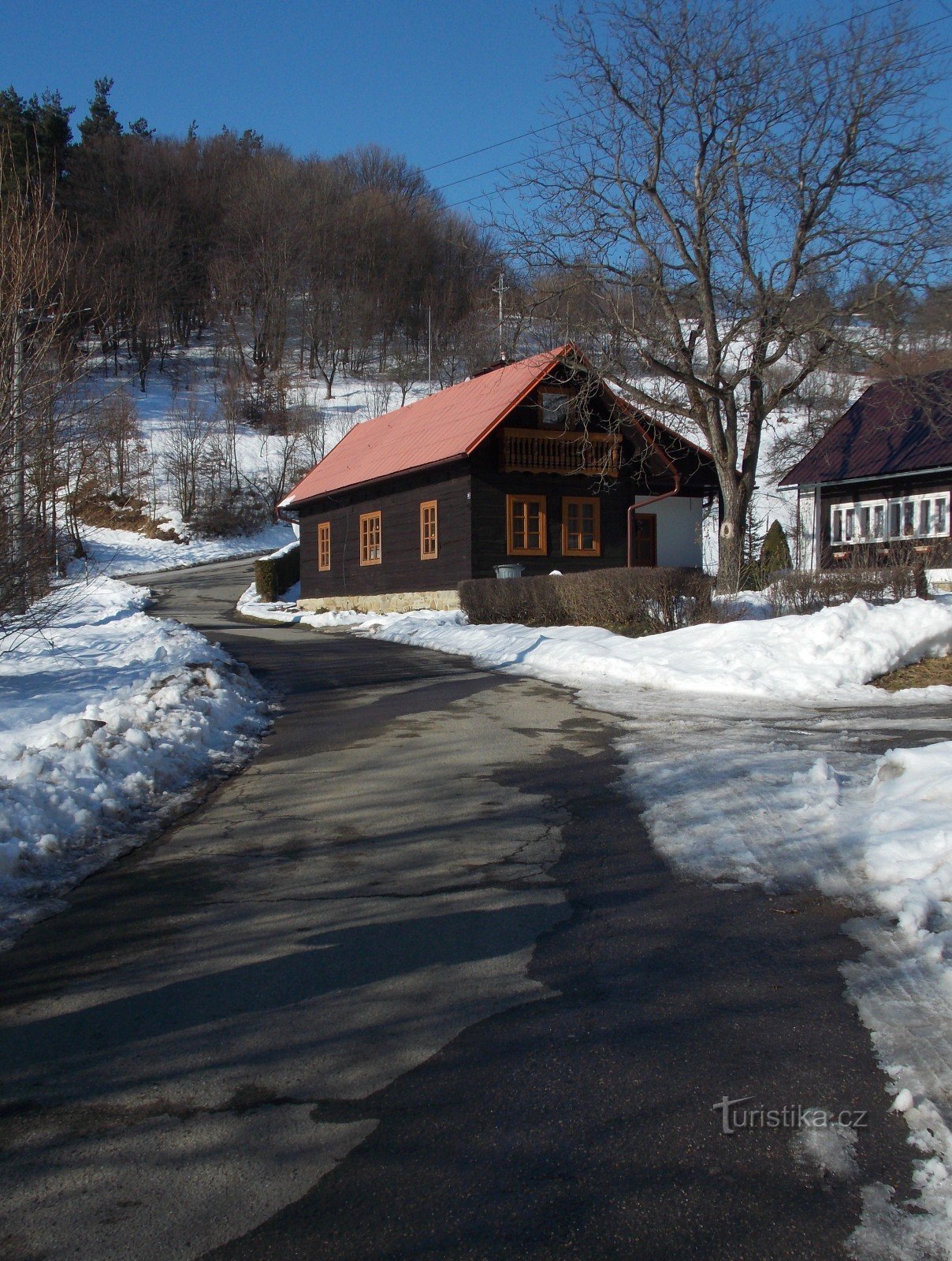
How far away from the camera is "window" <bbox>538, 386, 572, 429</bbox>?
26484mm

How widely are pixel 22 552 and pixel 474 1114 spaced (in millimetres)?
9791

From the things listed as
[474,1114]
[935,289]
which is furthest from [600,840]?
[935,289]

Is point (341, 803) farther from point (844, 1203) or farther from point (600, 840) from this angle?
point (844, 1203)

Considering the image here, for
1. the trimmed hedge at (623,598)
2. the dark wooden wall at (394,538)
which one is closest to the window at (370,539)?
the dark wooden wall at (394,538)

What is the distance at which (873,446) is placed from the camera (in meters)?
32.3

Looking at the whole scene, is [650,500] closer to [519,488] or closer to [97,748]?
[519,488]

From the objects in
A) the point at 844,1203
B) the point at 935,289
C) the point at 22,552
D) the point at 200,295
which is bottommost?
the point at 844,1203

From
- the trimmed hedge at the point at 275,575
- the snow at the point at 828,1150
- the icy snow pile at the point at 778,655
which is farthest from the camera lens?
the trimmed hedge at the point at 275,575

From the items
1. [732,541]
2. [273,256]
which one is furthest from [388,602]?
[273,256]

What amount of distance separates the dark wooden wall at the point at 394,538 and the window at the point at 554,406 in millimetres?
2629

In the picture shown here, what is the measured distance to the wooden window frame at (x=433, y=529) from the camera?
27578 mm

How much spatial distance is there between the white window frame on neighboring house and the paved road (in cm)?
2706

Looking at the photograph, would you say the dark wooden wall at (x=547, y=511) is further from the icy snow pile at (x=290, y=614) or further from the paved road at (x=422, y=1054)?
the paved road at (x=422, y=1054)

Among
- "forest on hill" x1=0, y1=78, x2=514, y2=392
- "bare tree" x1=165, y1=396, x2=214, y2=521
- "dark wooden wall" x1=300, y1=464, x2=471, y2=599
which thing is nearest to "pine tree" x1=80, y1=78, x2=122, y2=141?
"forest on hill" x1=0, y1=78, x2=514, y2=392
